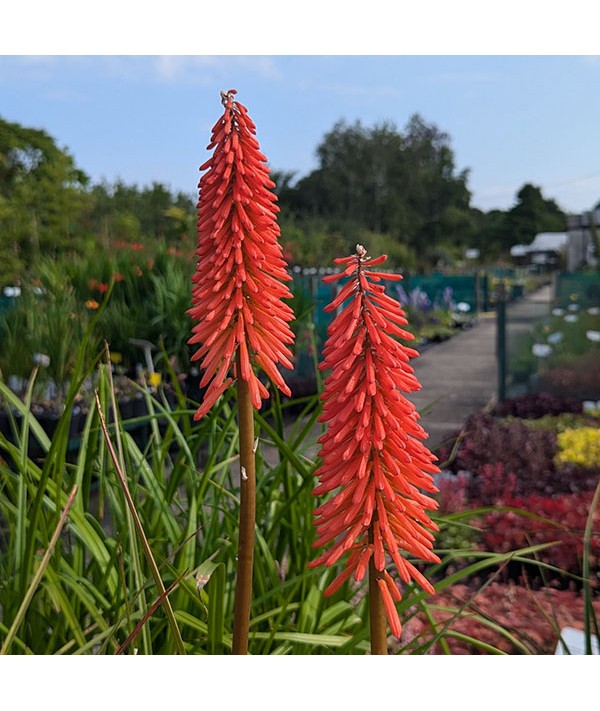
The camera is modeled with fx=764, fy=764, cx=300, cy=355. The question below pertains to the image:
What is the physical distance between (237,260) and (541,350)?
5800mm

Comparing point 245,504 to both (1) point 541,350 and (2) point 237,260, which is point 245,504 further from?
(1) point 541,350

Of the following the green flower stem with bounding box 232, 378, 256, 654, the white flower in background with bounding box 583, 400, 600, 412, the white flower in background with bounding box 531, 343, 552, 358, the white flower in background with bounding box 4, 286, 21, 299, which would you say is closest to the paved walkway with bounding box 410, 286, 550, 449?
the white flower in background with bounding box 531, 343, 552, 358

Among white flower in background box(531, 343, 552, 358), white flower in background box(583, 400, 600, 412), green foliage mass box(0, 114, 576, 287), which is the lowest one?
white flower in background box(583, 400, 600, 412)

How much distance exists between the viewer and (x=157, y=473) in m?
1.65

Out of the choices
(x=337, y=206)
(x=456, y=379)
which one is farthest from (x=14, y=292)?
(x=337, y=206)

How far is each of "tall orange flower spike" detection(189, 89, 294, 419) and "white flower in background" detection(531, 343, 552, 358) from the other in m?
5.72

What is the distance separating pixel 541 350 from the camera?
6.20 m

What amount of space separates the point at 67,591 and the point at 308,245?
11.6 metres

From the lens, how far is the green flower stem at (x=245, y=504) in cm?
74

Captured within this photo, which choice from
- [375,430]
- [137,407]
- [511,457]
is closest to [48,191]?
[137,407]

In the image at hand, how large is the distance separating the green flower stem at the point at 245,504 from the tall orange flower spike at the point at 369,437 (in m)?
0.07

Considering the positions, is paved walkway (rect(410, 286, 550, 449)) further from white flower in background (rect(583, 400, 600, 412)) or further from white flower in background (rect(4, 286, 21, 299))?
white flower in background (rect(4, 286, 21, 299))

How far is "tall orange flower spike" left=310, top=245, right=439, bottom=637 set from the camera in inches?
27.7

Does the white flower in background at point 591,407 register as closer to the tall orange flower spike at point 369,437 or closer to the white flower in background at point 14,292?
the white flower in background at point 14,292
